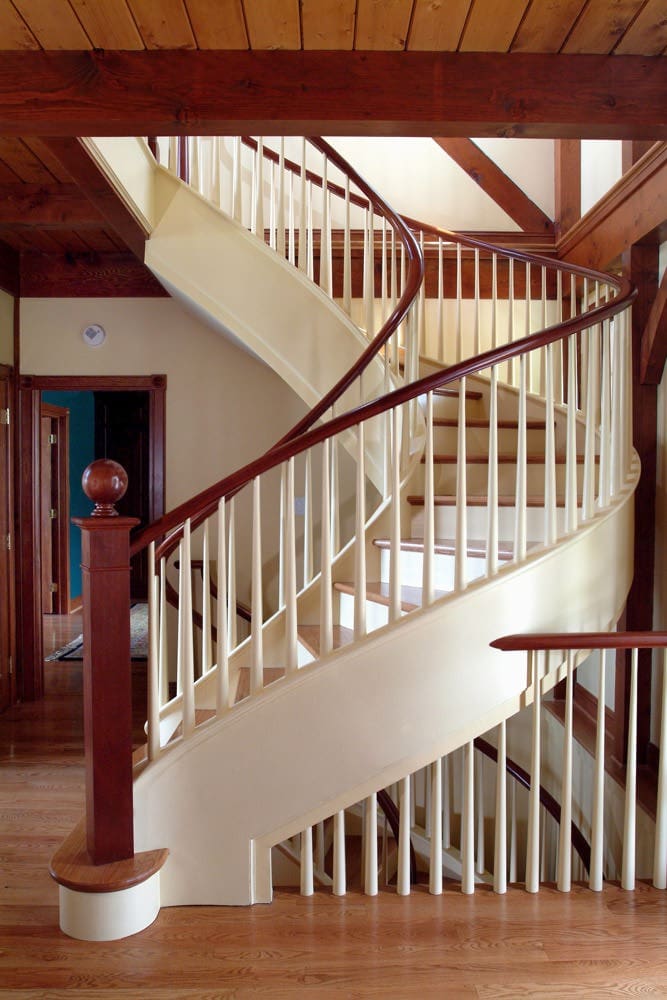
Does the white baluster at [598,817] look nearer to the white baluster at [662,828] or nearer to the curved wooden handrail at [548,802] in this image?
the white baluster at [662,828]

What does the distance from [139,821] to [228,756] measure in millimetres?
334

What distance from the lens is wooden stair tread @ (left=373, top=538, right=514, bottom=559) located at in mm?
2668

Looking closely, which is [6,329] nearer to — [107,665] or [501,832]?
[107,665]

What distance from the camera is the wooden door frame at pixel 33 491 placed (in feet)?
15.2

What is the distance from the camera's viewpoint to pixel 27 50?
6.46ft

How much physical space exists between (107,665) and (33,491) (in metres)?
2.85

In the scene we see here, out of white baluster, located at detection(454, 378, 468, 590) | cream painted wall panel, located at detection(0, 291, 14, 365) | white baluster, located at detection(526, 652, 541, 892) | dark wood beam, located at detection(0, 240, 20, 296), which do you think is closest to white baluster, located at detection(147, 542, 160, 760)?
white baluster, located at detection(454, 378, 468, 590)

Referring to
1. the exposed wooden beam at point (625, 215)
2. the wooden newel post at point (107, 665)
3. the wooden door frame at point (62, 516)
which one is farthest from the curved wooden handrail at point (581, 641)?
the wooden door frame at point (62, 516)

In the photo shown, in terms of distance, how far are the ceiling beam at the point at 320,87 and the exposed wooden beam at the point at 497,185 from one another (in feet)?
10.8

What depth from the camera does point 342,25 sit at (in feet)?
6.09

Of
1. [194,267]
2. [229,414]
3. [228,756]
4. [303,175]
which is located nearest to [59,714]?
[229,414]

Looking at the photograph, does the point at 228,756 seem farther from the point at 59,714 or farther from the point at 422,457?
the point at 59,714

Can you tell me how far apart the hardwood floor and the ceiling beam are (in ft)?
7.72

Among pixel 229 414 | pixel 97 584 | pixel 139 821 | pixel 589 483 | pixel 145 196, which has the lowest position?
pixel 139 821
